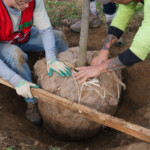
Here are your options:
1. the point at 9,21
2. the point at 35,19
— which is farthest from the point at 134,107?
the point at 9,21

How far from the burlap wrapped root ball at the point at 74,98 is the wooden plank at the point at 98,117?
0.11m

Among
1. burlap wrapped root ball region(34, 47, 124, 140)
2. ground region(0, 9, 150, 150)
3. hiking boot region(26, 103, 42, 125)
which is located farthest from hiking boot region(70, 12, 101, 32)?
hiking boot region(26, 103, 42, 125)

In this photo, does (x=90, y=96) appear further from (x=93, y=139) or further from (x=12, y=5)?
(x=12, y=5)

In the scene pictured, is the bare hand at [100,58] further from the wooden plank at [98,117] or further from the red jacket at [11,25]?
the red jacket at [11,25]

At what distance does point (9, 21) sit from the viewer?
2.05 metres

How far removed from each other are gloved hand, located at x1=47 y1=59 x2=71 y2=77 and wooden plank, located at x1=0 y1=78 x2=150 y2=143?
264mm

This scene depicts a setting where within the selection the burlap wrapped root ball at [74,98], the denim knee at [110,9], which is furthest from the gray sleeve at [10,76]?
the denim knee at [110,9]

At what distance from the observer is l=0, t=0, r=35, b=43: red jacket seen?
198 cm

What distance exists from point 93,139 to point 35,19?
5.35 ft

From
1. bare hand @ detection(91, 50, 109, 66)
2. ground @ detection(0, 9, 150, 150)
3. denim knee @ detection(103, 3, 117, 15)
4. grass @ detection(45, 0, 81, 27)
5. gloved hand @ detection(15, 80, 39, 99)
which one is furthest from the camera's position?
grass @ detection(45, 0, 81, 27)

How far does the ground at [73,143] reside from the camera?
179cm

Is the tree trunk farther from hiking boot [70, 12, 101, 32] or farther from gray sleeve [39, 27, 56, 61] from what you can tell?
hiking boot [70, 12, 101, 32]

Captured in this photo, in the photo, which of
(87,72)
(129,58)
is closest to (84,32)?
(87,72)

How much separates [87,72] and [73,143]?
93 centimetres
